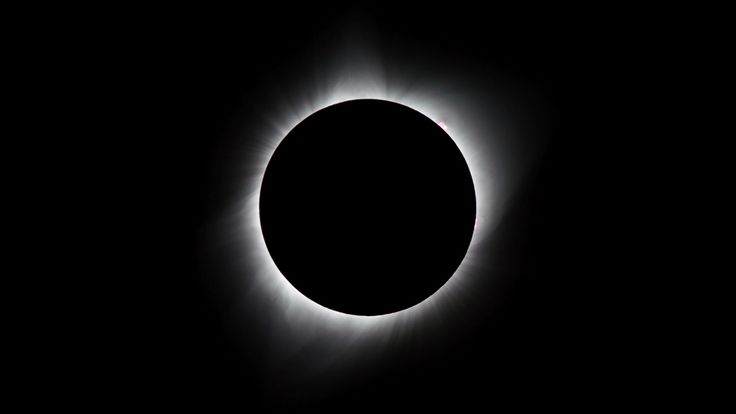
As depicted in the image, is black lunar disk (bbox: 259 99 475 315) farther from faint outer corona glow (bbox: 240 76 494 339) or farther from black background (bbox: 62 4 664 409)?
black background (bbox: 62 4 664 409)

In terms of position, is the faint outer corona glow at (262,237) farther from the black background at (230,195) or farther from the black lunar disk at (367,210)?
the black lunar disk at (367,210)

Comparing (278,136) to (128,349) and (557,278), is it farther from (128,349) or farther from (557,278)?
(557,278)

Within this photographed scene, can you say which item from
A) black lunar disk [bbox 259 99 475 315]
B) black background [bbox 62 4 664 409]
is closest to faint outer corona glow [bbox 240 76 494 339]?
black background [bbox 62 4 664 409]

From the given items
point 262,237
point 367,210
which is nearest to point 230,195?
point 262,237

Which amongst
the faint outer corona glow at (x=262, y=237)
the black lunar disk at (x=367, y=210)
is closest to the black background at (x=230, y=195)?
the faint outer corona glow at (x=262, y=237)

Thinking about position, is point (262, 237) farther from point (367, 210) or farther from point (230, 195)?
point (367, 210)

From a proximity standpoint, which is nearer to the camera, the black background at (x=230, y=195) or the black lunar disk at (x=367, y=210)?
A: the black lunar disk at (x=367, y=210)

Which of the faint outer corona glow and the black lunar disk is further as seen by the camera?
the faint outer corona glow
